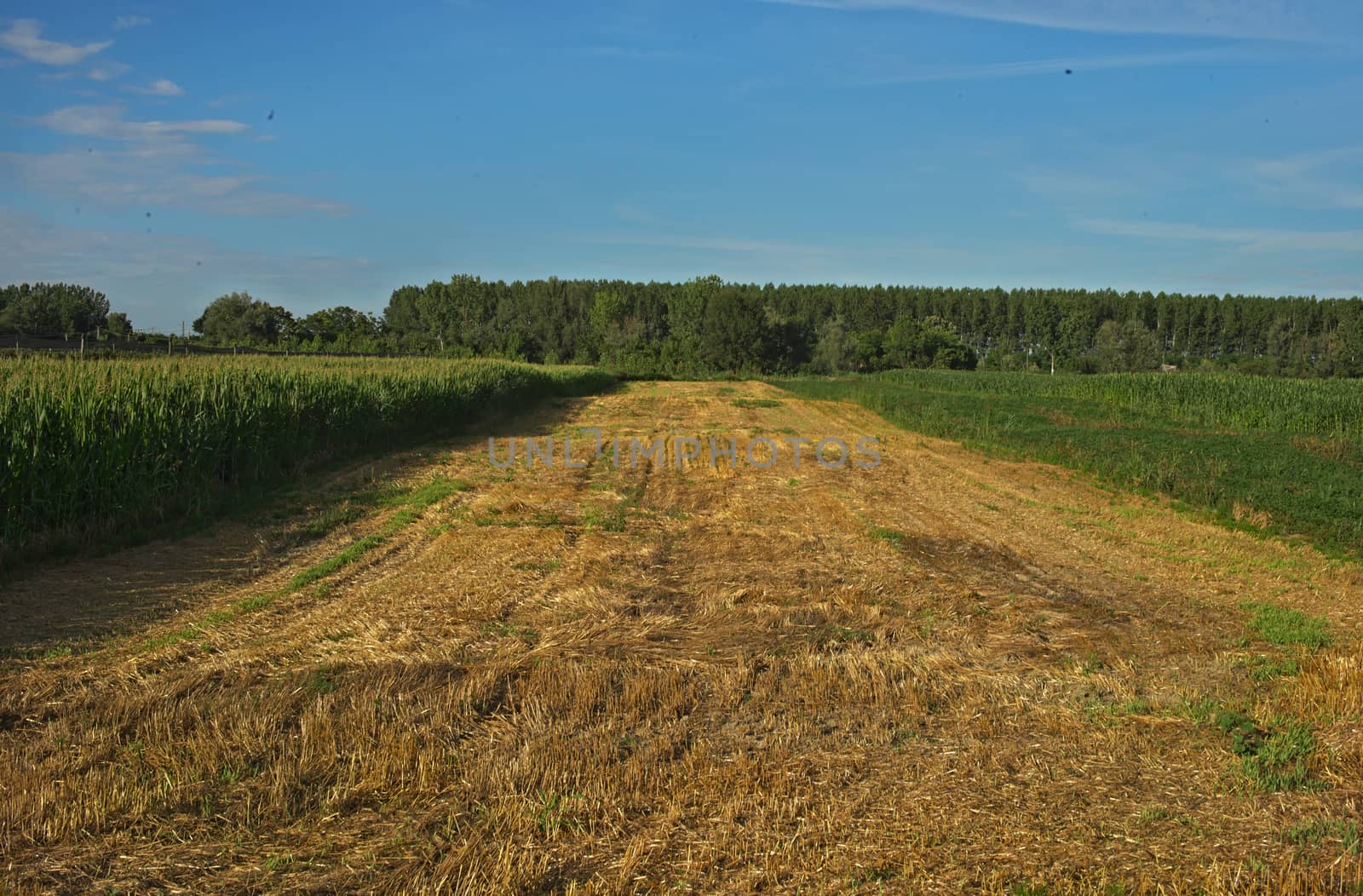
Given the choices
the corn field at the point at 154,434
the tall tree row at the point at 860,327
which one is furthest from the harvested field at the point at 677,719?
the tall tree row at the point at 860,327

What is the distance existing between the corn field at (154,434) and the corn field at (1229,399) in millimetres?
23399

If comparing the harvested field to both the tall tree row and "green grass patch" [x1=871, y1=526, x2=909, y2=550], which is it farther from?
the tall tree row

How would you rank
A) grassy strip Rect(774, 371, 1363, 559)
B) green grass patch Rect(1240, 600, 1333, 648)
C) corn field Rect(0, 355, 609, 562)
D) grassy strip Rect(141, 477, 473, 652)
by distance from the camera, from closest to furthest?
grassy strip Rect(141, 477, 473, 652) → green grass patch Rect(1240, 600, 1333, 648) → corn field Rect(0, 355, 609, 562) → grassy strip Rect(774, 371, 1363, 559)

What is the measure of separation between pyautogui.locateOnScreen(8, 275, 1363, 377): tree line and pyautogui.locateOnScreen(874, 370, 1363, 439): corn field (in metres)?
32.0

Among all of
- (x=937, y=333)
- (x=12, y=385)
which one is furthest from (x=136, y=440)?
(x=937, y=333)

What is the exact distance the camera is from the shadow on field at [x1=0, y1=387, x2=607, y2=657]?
23.0 feet

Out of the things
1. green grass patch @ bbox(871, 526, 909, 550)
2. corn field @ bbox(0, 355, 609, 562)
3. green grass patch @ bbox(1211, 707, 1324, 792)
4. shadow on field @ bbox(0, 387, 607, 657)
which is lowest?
shadow on field @ bbox(0, 387, 607, 657)

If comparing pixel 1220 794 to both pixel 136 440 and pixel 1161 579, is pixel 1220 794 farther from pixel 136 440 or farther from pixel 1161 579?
pixel 136 440

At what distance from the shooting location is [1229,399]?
28.2 m

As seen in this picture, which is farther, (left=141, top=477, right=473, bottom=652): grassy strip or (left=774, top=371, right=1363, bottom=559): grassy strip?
(left=774, top=371, right=1363, bottom=559): grassy strip

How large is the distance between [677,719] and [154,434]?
940 cm

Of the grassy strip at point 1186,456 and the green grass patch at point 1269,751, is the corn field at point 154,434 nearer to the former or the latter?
the green grass patch at point 1269,751

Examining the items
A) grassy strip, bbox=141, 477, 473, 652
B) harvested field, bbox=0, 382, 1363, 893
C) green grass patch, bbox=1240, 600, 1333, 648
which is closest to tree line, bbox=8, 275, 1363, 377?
grassy strip, bbox=141, 477, 473, 652

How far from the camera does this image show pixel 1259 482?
14.2m
